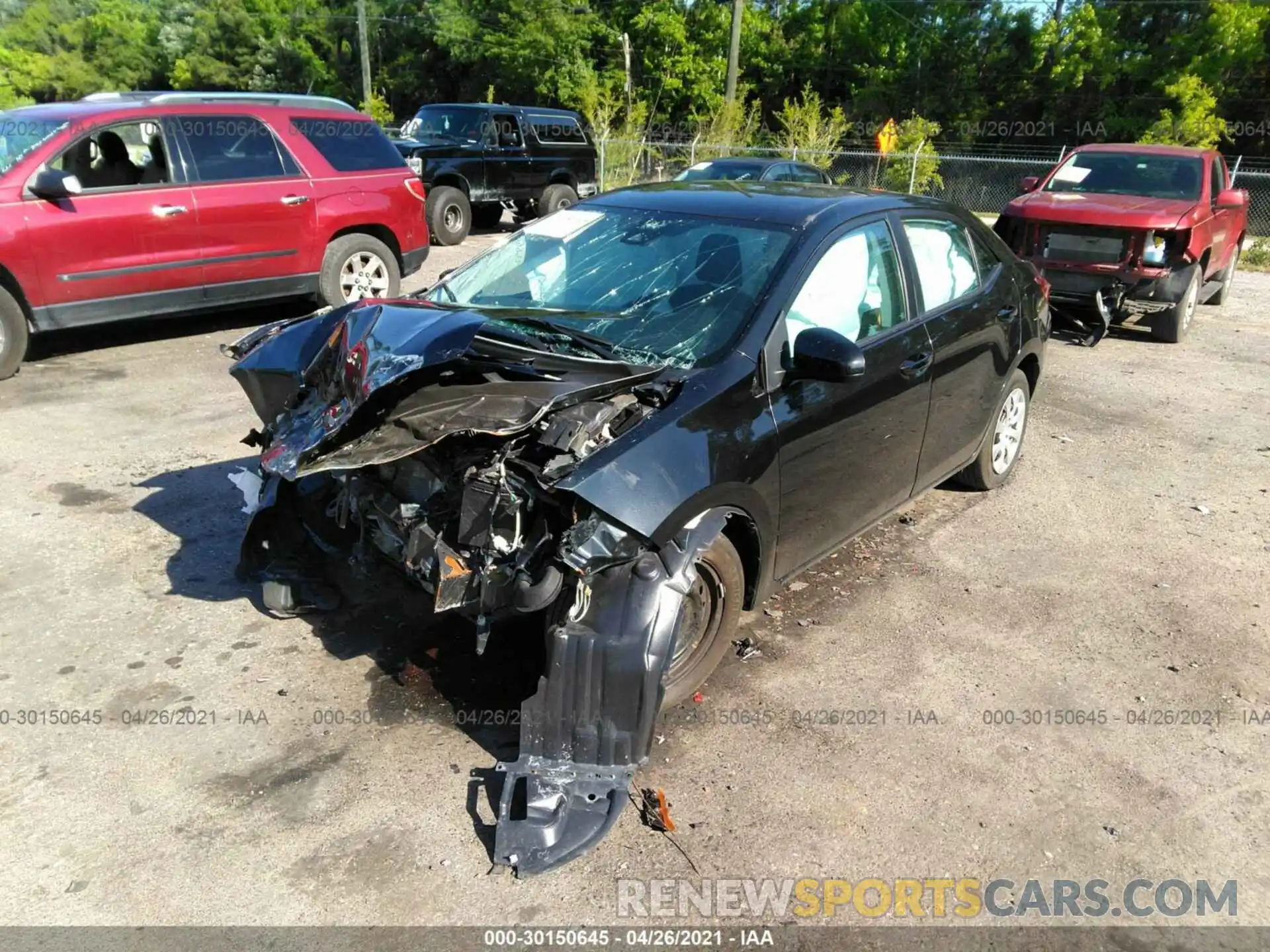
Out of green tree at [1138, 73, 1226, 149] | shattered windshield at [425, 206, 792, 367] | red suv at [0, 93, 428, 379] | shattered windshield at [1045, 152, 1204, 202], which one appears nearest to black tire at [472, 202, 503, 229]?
red suv at [0, 93, 428, 379]

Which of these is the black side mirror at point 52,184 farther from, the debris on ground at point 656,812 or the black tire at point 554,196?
the black tire at point 554,196

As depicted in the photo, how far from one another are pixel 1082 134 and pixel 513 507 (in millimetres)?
35388

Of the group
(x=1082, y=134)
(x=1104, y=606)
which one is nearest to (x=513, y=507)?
(x=1104, y=606)

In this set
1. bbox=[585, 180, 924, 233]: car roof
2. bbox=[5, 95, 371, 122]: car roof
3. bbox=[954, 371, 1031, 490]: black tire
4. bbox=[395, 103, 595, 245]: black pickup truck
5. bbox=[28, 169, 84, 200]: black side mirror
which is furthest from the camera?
bbox=[395, 103, 595, 245]: black pickup truck

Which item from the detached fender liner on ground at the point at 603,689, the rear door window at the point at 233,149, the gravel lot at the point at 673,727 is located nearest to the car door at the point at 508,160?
the rear door window at the point at 233,149

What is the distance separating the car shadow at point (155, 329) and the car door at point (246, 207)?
0.46 metres

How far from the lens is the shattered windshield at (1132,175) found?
991 cm

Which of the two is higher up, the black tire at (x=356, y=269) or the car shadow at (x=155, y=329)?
the black tire at (x=356, y=269)

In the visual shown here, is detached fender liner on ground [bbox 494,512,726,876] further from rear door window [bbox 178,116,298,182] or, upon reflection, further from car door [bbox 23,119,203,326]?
rear door window [bbox 178,116,298,182]

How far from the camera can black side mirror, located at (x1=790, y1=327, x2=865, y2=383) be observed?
10.8ft

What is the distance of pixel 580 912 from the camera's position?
2572 mm

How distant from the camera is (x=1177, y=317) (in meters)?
9.44

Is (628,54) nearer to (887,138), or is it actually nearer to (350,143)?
(887,138)

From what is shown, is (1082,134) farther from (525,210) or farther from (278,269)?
(278,269)
